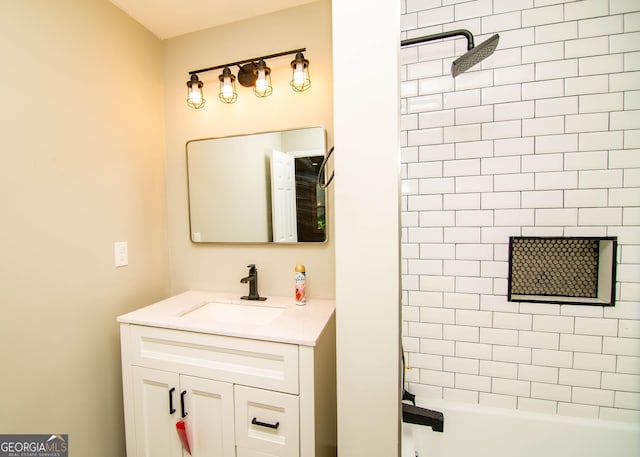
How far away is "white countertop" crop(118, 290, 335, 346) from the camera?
103 centimetres

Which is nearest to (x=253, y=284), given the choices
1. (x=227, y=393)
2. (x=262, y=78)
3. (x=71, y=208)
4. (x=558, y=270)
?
(x=227, y=393)

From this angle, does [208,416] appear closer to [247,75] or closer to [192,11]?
[247,75]

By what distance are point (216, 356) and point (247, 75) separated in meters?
1.44

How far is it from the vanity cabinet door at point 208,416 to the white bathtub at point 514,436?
0.79m

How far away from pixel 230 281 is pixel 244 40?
1.45 m

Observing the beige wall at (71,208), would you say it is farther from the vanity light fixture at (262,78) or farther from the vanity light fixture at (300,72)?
the vanity light fixture at (300,72)

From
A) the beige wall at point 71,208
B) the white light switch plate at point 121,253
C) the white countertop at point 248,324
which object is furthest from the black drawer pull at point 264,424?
the white light switch plate at point 121,253

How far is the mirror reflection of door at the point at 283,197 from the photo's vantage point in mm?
1475

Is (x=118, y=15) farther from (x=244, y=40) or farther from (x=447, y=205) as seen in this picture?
(x=447, y=205)

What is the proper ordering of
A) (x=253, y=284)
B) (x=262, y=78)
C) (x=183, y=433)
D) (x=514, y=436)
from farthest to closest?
(x=253, y=284)
(x=262, y=78)
(x=514, y=436)
(x=183, y=433)

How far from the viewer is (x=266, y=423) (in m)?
1.03

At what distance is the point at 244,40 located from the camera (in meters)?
1.52

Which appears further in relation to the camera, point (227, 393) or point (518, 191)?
point (518, 191)

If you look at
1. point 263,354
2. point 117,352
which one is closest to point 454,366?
point 263,354
